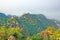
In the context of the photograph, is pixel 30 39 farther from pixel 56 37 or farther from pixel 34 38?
pixel 56 37

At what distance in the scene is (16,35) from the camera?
8500cm

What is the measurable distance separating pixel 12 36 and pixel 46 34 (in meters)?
18.1

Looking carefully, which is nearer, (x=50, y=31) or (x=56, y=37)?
(x=56, y=37)

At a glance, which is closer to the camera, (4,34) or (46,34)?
(4,34)

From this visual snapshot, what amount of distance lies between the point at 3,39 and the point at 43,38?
18219 millimetres

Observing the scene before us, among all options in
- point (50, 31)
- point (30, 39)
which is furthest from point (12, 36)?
point (50, 31)

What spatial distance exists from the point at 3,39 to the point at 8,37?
8.75ft

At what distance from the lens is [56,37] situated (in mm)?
87938

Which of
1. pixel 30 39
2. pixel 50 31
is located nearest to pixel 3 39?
pixel 30 39

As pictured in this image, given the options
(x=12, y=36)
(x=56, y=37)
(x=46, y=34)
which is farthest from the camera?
(x=46, y=34)

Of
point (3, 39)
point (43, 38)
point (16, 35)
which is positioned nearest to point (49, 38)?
point (43, 38)

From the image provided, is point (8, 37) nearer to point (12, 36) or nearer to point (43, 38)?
point (12, 36)

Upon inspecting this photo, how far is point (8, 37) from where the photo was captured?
84.1 meters

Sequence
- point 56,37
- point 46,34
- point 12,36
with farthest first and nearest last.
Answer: point 46,34 < point 56,37 < point 12,36
